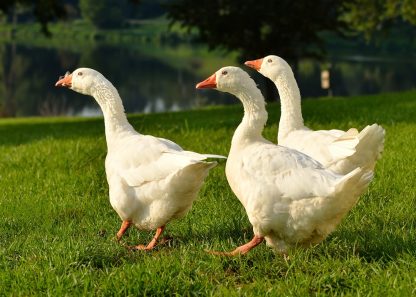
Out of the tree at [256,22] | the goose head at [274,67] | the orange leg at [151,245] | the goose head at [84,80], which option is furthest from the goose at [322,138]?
the tree at [256,22]

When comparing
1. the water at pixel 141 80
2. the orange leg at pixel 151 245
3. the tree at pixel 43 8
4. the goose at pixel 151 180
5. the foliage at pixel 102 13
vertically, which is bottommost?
the water at pixel 141 80

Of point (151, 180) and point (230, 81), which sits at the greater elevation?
point (230, 81)

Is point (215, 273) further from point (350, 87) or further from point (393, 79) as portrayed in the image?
point (393, 79)

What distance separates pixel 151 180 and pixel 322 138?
192 centimetres

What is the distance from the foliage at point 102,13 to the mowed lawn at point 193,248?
117 metres

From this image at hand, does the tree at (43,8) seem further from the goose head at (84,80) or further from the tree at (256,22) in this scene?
the goose head at (84,80)

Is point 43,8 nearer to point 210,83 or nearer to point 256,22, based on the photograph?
point 256,22

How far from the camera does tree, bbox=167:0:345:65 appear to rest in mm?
29172

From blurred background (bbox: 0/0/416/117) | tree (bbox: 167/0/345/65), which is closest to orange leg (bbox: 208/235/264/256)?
blurred background (bbox: 0/0/416/117)

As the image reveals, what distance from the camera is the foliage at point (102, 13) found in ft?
406

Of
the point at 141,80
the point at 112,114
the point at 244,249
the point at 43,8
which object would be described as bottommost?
the point at 141,80

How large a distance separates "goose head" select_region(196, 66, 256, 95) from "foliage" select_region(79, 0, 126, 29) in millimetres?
120871

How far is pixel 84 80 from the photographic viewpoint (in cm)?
645

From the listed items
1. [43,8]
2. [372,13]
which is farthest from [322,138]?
[372,13]
